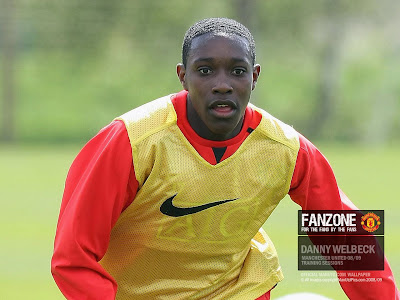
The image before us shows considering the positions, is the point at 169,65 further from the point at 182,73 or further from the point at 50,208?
the point at 182,73

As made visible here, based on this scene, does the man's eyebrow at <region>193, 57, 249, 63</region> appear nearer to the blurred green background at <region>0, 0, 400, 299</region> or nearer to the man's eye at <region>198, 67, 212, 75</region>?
the man's eye at <region>198, 67, 212, 75</region>

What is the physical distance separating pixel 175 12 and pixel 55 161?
9.06m

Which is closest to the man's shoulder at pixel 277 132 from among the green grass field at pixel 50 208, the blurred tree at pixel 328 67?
the green grass field at pixel 50 208

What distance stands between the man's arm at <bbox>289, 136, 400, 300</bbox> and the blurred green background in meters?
17.0

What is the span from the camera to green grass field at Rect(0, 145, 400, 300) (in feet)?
26.4

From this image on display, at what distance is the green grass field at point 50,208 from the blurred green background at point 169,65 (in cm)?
72

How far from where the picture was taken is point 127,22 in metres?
27.2

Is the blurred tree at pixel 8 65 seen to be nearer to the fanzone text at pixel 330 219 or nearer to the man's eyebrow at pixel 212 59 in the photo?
the fanzone text at pixel 330 219

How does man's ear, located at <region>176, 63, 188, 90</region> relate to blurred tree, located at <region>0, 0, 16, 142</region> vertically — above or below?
below

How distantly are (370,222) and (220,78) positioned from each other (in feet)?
4.26

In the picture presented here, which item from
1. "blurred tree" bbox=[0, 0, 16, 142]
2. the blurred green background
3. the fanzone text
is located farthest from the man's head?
"blurred tree" bbox=[0, 0, 16, 142]

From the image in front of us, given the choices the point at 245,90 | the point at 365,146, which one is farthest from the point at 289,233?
the point at 365,146

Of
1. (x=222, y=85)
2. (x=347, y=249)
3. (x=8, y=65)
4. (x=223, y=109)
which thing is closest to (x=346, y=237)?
(x=347, y=249)

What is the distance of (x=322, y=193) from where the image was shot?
174 inches
